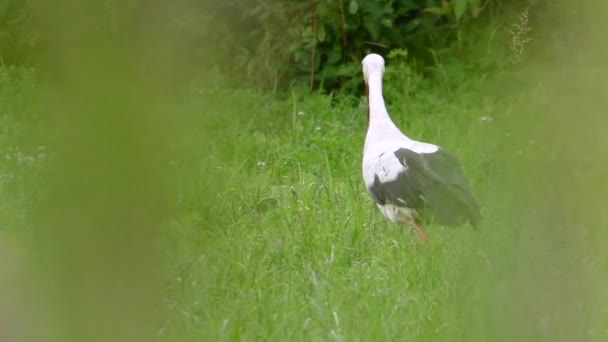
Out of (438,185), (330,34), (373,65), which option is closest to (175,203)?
(438,185)

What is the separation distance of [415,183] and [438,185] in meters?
0.12

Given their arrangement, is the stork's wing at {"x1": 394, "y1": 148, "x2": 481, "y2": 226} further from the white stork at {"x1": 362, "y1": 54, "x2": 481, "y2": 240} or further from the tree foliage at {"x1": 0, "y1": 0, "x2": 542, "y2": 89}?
the tree foliage at {"x1": 0, "y1": 0, "x2": 542, "y2": 89}

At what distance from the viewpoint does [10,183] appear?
5.86 metres

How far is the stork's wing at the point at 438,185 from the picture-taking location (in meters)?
4.73

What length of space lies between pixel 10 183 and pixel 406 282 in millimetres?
2431

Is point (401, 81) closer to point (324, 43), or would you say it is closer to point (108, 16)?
point (324, 43)

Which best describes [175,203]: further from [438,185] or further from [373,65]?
[373,65]

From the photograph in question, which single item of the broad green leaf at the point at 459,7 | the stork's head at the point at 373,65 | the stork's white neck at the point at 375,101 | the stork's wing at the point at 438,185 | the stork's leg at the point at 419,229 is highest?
the broad green leaf at the point at 459,7

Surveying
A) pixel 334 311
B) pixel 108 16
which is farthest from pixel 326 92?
pixel 108 16

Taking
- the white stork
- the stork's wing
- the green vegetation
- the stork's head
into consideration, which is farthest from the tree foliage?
the green vegetation

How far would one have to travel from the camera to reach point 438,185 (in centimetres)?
488

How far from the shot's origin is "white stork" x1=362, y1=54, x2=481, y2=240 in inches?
189

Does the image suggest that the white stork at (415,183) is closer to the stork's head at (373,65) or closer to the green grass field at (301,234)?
the green grass field at (301,234)

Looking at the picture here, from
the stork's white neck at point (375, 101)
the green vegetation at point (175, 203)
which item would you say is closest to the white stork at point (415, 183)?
the stork's white neck at point (375, 101)
